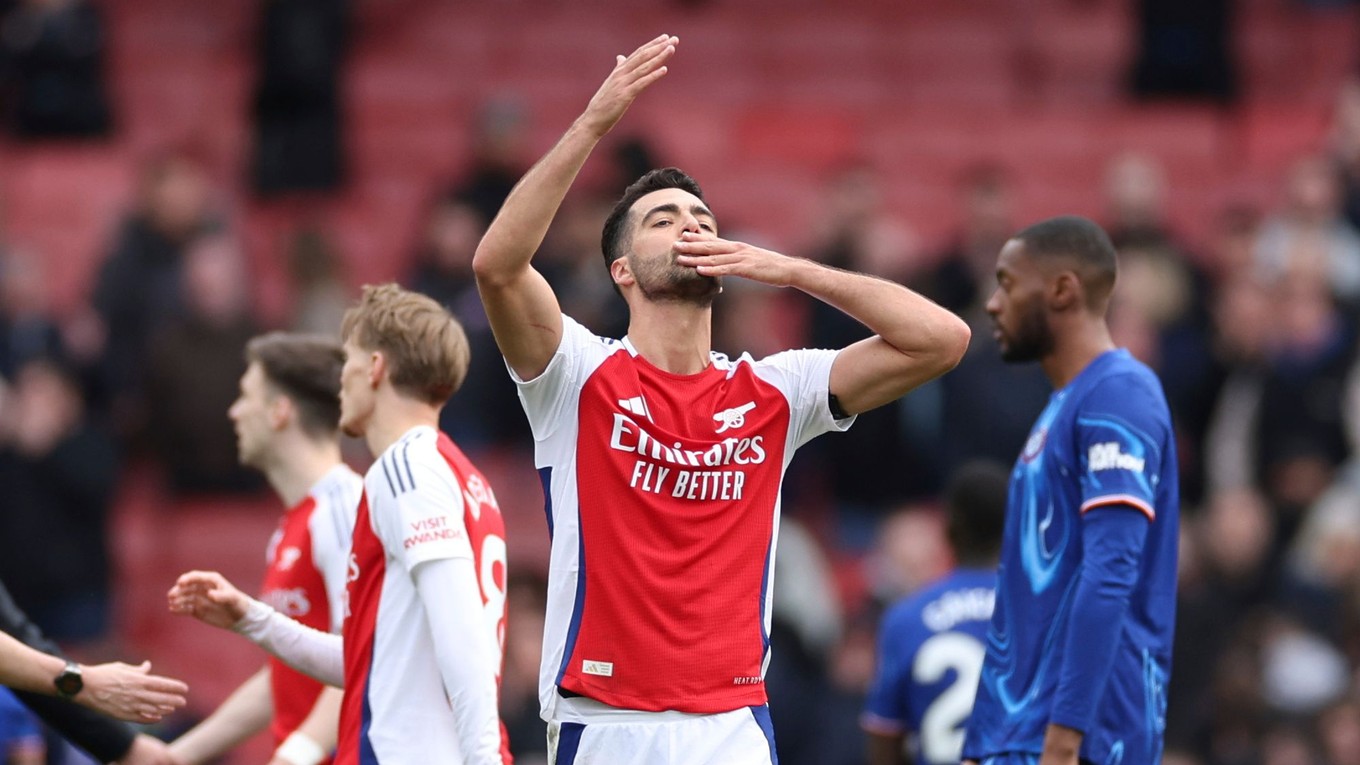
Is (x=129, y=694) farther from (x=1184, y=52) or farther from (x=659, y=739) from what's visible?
(x=1184, y=52)

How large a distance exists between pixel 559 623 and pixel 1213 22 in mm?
12609

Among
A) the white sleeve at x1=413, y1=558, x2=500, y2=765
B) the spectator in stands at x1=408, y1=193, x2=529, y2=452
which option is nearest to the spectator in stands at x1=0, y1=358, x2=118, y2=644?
the spectator in stands at x1=408, y1=193, x2=529, y2=452

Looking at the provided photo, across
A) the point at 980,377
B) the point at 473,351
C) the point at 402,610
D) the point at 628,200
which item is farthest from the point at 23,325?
the point at 628,200

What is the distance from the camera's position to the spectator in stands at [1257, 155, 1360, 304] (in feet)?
47.0

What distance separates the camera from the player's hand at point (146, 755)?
274 inches

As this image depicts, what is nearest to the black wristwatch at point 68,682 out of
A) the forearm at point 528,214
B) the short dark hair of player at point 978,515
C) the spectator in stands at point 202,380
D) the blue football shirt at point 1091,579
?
the forearm at point 528,214

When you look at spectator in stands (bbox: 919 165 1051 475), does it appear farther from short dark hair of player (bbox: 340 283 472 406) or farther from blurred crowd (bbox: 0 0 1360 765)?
short dark hair of player (bbox: 340 283 472 406)

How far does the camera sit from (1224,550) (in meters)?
12.6

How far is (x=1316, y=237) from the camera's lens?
14516 mm

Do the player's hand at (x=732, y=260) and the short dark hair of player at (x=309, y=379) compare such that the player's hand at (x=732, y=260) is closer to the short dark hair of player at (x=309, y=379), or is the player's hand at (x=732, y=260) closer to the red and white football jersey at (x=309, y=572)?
the red and white football jersey at (x=309, y=572)

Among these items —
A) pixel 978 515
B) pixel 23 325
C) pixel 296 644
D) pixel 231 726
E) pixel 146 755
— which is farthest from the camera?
pixel 23 325

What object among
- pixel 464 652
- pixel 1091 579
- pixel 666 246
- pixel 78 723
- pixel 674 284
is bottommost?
pixel 78 723

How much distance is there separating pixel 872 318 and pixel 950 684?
2617mm

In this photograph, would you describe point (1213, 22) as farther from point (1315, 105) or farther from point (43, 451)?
point (43, 451)
